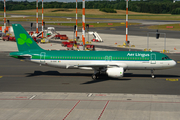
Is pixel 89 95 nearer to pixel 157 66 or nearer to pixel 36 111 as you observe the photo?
pixel 36 111

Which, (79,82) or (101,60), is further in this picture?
(101,60)

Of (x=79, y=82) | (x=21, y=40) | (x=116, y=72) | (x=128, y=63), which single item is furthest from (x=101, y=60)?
(x=21, y=40)

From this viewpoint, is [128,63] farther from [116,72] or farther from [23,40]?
[23,40]

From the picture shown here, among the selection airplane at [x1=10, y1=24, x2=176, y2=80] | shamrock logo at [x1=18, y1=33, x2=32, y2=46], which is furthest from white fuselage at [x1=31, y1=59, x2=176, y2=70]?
shamrock logo at [x1=18, y1=33, x2=32, y2=46]

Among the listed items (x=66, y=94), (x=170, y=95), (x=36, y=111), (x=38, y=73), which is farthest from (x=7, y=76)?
(x=170, y=95)

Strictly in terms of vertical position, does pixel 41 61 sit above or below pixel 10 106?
above

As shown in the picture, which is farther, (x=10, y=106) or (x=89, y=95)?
(x=89, y=95)

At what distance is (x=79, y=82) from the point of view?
4091cm

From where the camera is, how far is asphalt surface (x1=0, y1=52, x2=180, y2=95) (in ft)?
120

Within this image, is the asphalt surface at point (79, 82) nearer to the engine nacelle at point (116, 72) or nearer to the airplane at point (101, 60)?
the engine nacelle at point (116, 72)

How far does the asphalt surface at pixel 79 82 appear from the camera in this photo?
36.7 metres

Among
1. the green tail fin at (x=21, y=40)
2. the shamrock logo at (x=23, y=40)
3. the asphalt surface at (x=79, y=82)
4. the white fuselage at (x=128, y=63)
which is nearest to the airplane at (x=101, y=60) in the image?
the white fuselage at (x=128, y=63)

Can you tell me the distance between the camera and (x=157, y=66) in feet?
138

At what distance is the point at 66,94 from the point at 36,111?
6.75 meters
